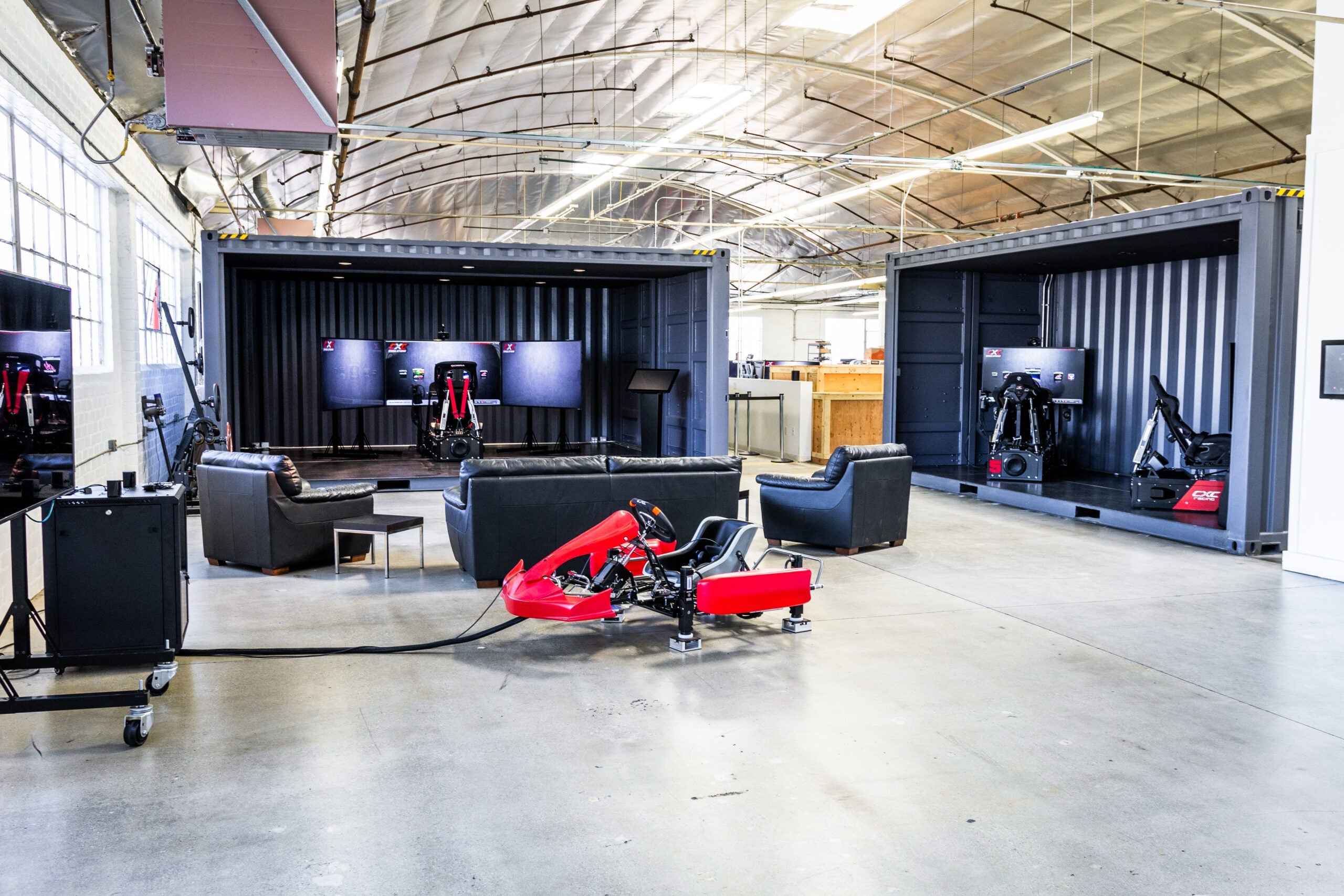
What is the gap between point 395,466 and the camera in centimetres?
1221

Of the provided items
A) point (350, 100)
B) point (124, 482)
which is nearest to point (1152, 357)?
point (350, 100)

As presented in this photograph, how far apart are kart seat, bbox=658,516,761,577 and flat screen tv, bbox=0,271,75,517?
302cm

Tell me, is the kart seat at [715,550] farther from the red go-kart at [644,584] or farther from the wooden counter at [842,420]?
the wooden counter at [842,420]

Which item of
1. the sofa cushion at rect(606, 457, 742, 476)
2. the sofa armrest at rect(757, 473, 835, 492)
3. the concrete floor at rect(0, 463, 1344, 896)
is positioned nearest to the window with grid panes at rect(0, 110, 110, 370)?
the concrete floor at rect(0, 463, 1344, 896)

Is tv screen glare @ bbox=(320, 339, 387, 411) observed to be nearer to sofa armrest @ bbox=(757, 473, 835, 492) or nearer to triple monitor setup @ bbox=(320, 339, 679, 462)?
triple monitor setup @ bbox=(320, 339, 679, 462)

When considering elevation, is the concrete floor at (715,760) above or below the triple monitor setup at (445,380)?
below

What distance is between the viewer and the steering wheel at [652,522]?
5367mm

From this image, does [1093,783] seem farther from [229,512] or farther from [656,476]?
[229,512]

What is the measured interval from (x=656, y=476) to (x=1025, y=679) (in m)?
2.99

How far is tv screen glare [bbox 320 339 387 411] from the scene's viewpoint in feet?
43.0

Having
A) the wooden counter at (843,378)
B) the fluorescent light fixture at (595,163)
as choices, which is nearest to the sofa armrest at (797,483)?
the wooden counter at (843,378)

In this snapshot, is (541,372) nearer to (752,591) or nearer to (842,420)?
(842,420)

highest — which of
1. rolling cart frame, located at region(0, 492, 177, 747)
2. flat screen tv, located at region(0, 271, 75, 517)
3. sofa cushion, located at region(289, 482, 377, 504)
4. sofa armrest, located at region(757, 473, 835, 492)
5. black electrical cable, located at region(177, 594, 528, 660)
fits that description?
flat screen tv, located at region(0, 271, 75, 517)

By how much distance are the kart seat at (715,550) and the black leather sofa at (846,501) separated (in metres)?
2.05
